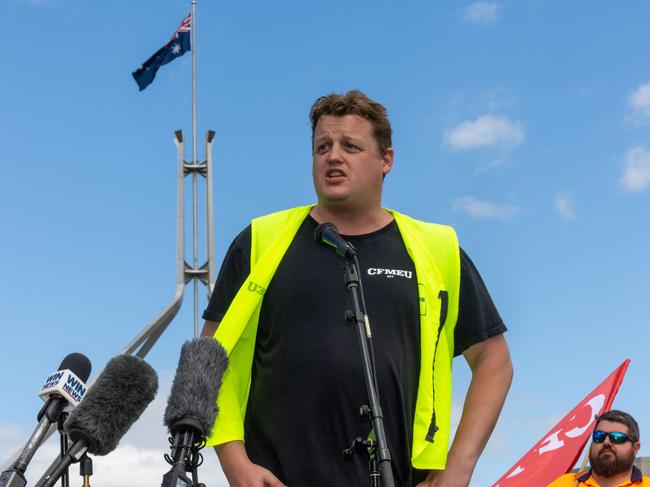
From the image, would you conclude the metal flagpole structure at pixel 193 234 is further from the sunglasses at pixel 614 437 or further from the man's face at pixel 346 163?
the man's face at pixel 346 163

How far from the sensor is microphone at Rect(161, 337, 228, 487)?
111 inches

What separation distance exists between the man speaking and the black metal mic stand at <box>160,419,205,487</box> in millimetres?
606

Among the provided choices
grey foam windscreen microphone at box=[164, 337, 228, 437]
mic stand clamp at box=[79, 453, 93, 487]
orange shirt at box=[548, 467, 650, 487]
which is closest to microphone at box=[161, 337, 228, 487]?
grey foam windscreen microphone at box=[164, 337, 228, 437]

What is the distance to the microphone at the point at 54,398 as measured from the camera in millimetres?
3098

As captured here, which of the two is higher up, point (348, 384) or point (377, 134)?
point (377, 134)

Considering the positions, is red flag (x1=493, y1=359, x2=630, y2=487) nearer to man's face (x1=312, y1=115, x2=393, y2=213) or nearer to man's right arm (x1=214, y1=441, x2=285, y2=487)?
man's face (x1=312, y1=115, x2=393, y2=213)

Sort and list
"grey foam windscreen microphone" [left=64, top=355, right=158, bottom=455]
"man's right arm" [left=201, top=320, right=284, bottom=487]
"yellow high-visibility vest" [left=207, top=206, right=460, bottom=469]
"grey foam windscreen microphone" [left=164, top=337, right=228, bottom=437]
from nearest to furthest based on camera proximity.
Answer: "grey foam windscreen microphone" [left=164, top=337, right=228, bottom=437], "grey foam windscreen microphone" [left=64, top=355, right=158, bottom=455], "man's right arm" [left=201, top=320, right=284, bottom=487], "yellow high-visibility vest" [left=207, top=206, right=460, bottom=469]

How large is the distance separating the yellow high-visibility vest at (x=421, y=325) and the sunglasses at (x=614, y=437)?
445cm

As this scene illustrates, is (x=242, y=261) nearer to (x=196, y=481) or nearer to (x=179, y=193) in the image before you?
(x=196, y=481)

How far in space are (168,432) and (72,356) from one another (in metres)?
0.81

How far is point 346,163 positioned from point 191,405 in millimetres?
1196

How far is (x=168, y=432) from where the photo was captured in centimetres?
291

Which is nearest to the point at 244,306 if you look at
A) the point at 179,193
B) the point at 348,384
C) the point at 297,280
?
the point at 297,280

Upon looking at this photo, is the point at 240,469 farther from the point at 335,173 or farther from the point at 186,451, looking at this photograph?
the point at 335,173
